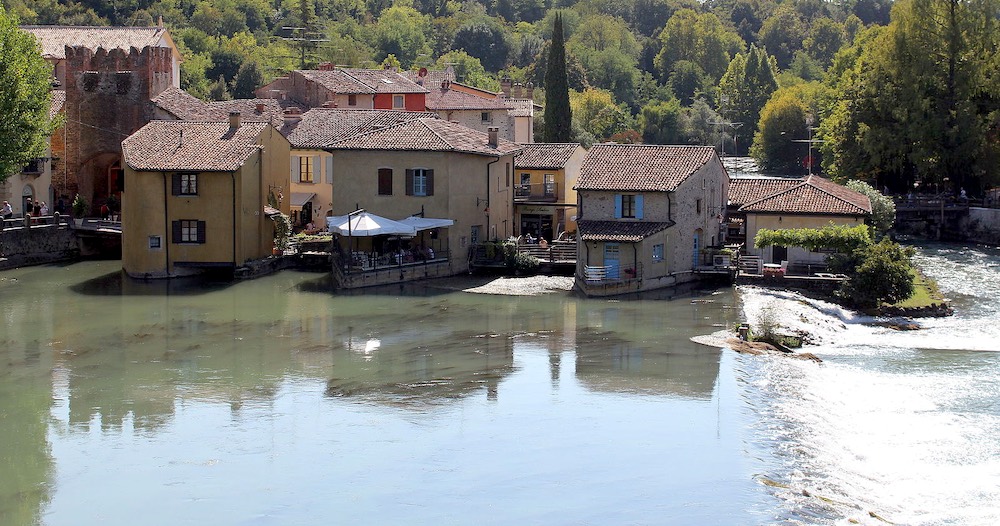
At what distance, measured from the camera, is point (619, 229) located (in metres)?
45.6

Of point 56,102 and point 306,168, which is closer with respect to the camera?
point 306,168

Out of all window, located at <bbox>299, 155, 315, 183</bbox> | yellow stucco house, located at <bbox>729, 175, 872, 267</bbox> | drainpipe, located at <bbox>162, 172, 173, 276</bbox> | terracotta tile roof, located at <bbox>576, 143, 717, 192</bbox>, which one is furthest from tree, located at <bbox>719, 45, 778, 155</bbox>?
drainpipe, located at <bbox>162, 172, 173, 276</bbox>

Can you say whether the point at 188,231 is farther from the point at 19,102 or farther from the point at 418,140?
the point at 19,102

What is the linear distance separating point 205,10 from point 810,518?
115m

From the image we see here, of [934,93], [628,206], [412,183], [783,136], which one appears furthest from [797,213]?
[783,136]

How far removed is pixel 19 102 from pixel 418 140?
13.9 m

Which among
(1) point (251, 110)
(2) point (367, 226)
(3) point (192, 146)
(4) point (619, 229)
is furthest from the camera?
(1) point (251, 110)

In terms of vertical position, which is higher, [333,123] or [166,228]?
[333,123]

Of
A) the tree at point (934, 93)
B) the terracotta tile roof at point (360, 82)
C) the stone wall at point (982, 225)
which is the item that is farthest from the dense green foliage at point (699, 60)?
the terracotta tile roof at point (360, 82)

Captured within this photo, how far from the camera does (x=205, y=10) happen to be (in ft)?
433

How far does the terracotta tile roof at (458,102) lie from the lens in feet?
242

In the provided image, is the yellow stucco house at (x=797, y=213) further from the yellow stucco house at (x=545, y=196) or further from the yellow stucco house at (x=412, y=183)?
the yellow stucco house at (x=412, y=183)

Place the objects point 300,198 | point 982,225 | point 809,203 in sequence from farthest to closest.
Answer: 1. point 982,225
2. point 300,198
3. point 809,203

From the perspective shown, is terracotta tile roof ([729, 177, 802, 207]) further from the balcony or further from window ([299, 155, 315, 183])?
window ([299, 155, 315, 183])
